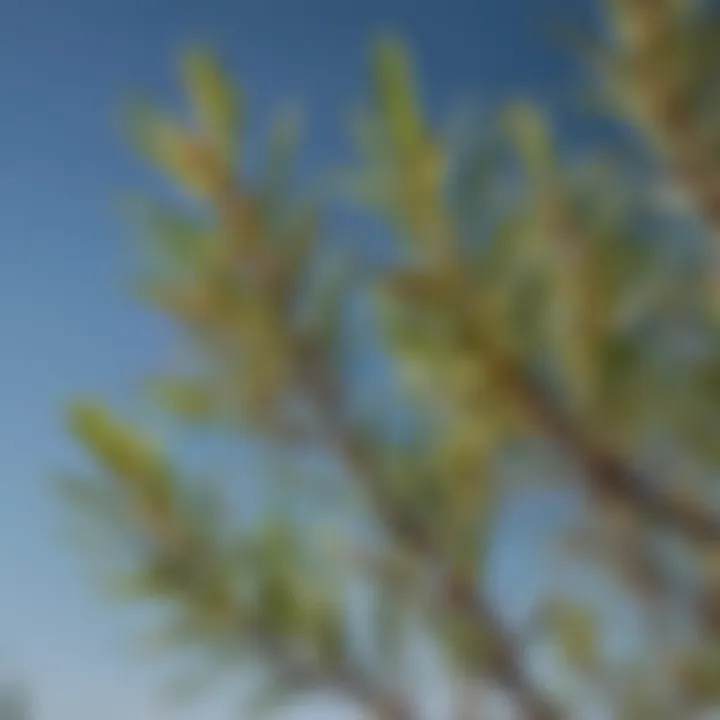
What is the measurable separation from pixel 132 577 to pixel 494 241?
0.21 meters

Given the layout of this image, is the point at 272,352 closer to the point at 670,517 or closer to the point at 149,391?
the point at 149,391

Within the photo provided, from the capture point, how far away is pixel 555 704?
0.45 meters

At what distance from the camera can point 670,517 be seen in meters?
0.43

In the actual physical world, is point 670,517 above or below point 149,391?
below

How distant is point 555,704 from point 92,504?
210mm

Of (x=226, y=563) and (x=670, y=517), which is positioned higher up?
(x=226, y=563)

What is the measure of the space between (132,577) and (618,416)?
0.70 ft

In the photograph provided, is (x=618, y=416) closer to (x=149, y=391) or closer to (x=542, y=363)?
(x=542, y=363)

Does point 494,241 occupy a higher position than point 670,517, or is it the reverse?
point 494,241

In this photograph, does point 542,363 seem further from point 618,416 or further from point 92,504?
point 92,504

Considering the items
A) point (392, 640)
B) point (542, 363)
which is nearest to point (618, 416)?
point (542, 363)

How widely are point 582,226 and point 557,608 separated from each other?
162 mm

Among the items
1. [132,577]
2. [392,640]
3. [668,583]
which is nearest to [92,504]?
[132,577]

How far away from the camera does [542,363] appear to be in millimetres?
474
